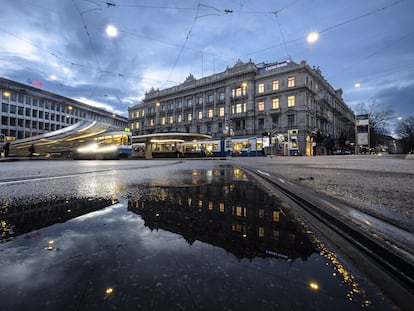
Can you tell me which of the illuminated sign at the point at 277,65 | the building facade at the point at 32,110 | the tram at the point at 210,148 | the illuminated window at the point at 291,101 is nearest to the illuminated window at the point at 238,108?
the illuminated sign at the point at 277,65

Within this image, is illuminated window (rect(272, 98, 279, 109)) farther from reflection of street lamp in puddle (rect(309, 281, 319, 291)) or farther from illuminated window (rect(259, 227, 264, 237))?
reflection of street lamp in puddle (rect(309, 281, 319, 291))

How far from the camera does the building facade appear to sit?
48.4m

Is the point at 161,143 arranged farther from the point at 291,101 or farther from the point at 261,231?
the point at 261,231

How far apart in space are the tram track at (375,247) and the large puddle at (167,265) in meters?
0.10

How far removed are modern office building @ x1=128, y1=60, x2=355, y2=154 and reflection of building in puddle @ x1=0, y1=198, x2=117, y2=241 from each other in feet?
89.1

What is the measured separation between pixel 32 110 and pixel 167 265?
2807 inches

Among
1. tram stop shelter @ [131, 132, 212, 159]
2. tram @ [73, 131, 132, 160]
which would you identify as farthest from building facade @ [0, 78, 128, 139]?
tram @ [73, 131, 132, 160]

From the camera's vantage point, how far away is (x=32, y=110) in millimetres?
53375

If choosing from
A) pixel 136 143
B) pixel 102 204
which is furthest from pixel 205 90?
pixel 102 204

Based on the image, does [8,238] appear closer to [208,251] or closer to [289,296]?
[208,251]

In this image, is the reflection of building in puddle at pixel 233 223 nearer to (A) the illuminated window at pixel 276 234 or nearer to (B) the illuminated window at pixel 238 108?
(A) the illuminated window at pixel 276 234

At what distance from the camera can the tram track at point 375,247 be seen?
78cm

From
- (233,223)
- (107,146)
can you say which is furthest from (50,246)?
(107,146)

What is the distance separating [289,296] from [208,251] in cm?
47
